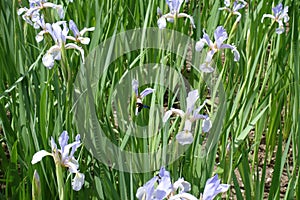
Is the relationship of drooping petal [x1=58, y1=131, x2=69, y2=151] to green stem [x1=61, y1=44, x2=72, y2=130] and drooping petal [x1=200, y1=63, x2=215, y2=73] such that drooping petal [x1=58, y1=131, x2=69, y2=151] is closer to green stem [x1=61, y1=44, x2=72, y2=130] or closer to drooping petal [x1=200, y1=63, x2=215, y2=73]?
green stem [x1=61, y1=44, x2=72, y2=130]

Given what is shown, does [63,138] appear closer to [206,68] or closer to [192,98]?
[192,98]

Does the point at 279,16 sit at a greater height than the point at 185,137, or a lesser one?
greater

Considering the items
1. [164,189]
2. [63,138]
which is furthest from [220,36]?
[164,189]

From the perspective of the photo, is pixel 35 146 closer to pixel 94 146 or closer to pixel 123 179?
pixel 94 146

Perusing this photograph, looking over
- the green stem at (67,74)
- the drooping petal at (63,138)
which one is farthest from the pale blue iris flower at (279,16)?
the drooping petal at (63,138)

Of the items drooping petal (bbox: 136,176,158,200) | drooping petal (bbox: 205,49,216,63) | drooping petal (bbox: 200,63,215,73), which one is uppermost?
drooping petal (bbox: 205,49,216,63)

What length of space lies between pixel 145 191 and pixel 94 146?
54 cm

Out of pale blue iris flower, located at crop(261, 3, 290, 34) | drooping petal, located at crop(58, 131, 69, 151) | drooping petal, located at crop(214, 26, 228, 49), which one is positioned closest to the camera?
drooping petal, located at crop(58, 131, 69, 151)

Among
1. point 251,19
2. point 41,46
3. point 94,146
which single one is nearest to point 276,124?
point 251,19

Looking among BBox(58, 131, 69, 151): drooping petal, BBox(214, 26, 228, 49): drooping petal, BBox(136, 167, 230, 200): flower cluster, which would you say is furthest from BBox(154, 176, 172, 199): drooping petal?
BBox(214, 26, 228, 49): drooping petal

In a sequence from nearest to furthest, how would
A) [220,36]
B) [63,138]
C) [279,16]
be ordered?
[63,138] < [220,36] < [279,16]

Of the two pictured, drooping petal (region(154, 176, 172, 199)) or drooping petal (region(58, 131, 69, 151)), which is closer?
drooping petal (region(154, 176, 172, 199))

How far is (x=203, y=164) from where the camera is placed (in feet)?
4.26

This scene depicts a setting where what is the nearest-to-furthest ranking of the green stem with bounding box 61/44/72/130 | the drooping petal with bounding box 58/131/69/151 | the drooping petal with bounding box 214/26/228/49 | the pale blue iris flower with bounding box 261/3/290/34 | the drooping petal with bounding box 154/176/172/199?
the drooping petal with bounding box 154/176/172/199, the drooping petal with bounding box 58/131/69/151, the green stem with bounding box 61/44/72/130, the drooping petal with bounding box 214/26/228/49, the pale blue iris flower with bounding box 261/3/290/34
